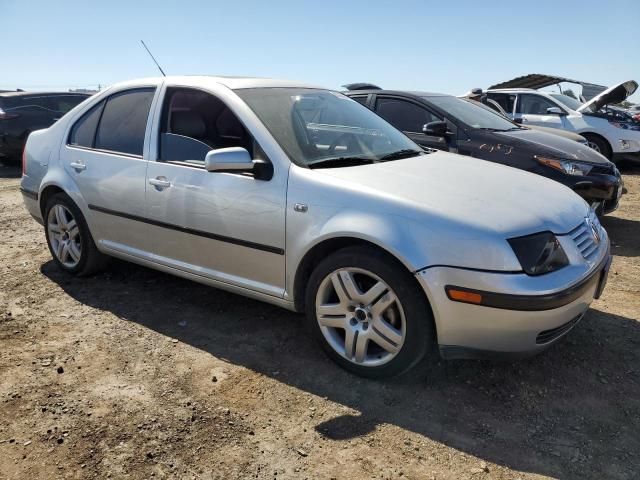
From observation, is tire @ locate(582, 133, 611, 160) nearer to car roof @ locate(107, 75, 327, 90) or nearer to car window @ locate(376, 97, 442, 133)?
car window @ locate(376, 97, 442, 133)

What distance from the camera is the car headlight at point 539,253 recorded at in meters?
2.50

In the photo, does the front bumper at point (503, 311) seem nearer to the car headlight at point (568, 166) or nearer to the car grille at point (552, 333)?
the car grille at point (552, 333)

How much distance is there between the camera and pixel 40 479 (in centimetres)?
222

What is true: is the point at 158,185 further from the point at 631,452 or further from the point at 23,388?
the point at 631,452

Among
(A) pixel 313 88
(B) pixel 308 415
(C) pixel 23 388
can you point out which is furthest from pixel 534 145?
(C) pixel 23 388

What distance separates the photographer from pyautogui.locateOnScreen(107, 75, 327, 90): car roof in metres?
3.53

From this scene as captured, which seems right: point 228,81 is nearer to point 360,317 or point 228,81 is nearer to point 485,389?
point 360,317

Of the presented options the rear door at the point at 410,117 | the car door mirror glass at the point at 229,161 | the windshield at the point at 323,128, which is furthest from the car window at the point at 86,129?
the rear door at the point at 410,117

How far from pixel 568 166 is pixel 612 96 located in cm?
503

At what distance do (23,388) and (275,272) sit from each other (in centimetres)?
149

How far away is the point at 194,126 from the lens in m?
3.64

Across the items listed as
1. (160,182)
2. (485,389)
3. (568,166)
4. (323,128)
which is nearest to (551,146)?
(568,166)

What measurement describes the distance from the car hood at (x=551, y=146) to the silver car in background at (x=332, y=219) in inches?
89.6

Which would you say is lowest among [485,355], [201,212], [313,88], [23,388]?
[23,388]
